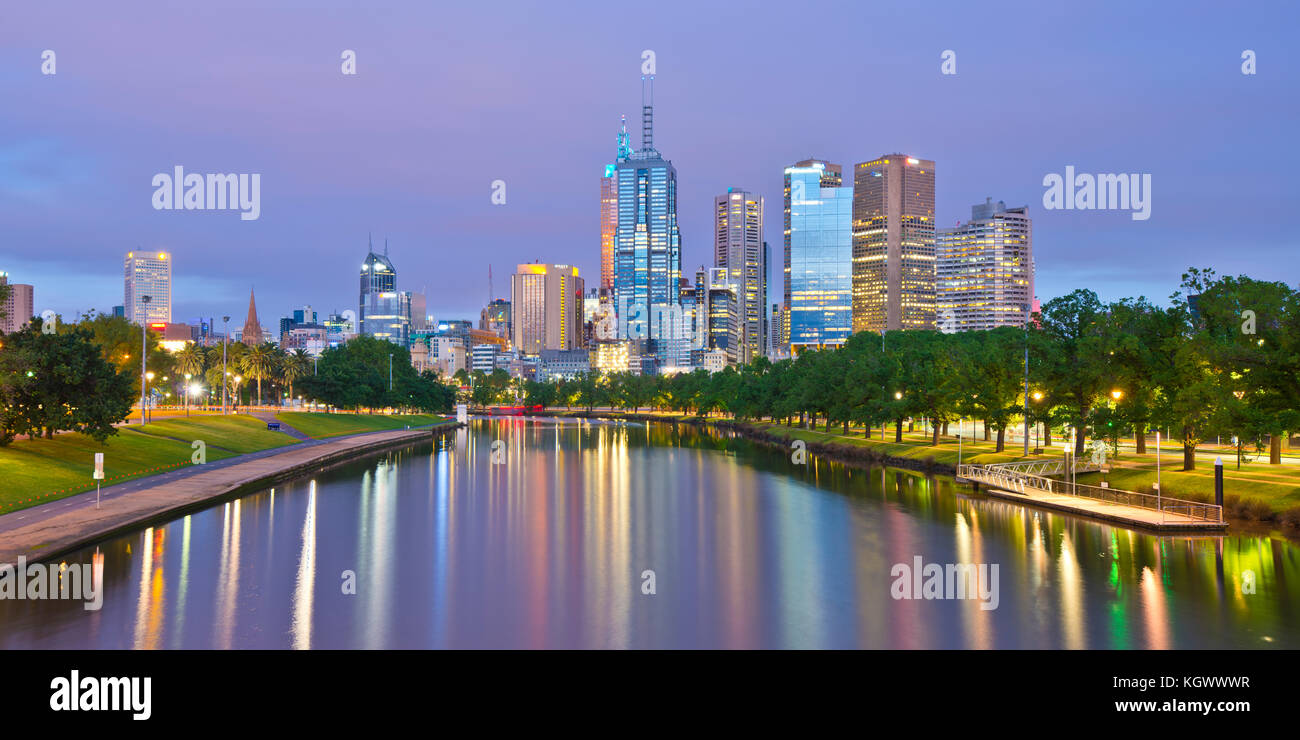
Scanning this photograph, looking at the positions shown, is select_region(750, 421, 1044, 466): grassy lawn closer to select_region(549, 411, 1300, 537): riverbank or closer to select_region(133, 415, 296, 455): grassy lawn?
select_region(549, 411, 1300, 537): riverbank

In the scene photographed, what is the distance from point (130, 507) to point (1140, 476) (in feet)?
198

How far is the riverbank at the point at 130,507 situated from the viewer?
3422 cm

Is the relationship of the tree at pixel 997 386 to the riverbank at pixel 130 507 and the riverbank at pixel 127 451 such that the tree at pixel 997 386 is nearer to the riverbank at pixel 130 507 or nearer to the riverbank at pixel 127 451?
the riverbank at pixel 130 507

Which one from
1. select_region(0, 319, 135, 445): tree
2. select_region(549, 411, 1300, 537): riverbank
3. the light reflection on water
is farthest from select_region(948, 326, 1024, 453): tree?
select_region(0, 319, 135, 445): tree

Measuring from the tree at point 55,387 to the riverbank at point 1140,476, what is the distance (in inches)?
2542

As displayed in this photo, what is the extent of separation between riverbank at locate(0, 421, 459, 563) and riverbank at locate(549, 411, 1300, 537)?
54846mm

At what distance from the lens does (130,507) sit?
144ft

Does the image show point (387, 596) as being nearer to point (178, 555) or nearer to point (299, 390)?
point (178, 555)

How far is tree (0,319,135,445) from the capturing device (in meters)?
49.2

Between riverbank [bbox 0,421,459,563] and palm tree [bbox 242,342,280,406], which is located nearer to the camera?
riverbank [bbox 0,421,459,563]

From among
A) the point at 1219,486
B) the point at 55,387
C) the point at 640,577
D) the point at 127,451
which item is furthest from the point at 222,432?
the point at 1219,486
